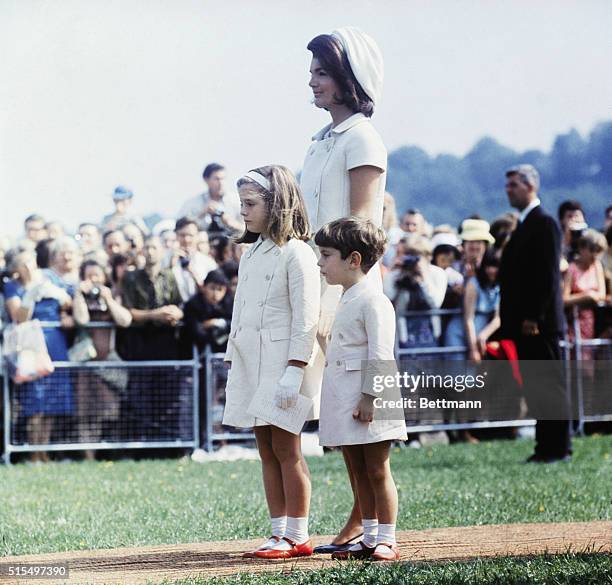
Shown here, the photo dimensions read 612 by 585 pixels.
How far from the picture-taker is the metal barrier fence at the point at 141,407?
Result: 35.2 feet

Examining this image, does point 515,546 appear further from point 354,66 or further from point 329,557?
point 354,66

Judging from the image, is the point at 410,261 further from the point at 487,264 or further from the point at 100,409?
the point at 100,409

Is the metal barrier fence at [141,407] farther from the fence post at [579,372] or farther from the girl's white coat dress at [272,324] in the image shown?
the girl's white coat dress at [272,324]

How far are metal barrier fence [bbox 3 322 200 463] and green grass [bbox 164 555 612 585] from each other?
617 cm

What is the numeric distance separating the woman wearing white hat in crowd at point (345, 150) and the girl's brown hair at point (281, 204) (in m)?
0.19

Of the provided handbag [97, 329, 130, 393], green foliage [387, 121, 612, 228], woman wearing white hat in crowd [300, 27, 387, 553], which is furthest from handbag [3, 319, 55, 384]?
woman wearing white hat in crowd [300, 27, 387, 553]

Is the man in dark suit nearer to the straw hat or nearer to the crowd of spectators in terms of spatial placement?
the crowd of spectators

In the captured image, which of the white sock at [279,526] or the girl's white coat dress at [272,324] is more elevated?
the girl's white coat dress at [272,324]

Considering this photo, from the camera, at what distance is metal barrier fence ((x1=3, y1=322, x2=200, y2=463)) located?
10.7 metres

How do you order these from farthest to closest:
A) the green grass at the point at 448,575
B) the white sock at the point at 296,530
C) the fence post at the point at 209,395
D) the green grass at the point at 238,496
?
the fence post at the point at 209,395 < the green grass at the point at 238,496 < the white sock at the point at 296,530 < the green grass at the point at 448,575

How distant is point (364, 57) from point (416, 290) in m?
6.03

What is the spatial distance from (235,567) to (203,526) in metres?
1.72

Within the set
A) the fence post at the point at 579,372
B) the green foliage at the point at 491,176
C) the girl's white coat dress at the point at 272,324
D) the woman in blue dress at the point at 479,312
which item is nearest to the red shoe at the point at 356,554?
the girl's white coat dress at the point at 272,324

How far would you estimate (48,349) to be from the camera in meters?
10.8
